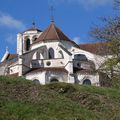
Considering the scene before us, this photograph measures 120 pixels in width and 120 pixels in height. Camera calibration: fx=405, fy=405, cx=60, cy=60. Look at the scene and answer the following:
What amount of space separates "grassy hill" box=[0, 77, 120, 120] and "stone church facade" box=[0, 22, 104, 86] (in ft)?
112

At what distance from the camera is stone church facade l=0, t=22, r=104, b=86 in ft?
175

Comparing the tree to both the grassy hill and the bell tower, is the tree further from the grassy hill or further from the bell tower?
the bell tower

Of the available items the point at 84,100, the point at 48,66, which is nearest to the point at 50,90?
the point at 84,100

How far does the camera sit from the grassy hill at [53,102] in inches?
489

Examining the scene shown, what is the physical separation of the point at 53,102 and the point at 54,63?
142 ft

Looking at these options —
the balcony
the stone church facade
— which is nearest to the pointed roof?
the stone church facade

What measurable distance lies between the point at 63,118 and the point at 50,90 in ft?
12.6

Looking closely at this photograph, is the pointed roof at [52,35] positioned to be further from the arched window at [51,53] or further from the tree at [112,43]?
the tree at [112,43]

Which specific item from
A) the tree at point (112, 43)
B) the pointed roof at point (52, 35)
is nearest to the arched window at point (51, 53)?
the pointed roof at point (52, 35)

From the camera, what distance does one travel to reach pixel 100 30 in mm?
20469

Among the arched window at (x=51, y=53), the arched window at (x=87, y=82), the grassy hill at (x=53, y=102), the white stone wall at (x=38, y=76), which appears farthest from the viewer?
the arched window at (x=51, y=53)

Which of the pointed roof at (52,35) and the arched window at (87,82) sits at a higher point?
the pointed roof at (52,35)

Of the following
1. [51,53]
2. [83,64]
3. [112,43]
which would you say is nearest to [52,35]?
[51,53]

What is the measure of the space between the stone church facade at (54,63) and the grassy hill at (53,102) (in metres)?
34.1
